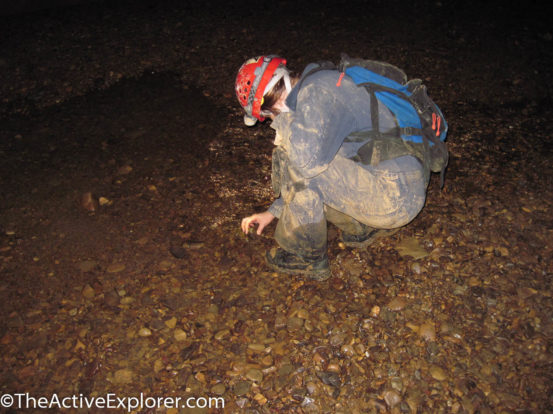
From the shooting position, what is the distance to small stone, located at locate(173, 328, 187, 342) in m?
2.33

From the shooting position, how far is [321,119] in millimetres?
1962

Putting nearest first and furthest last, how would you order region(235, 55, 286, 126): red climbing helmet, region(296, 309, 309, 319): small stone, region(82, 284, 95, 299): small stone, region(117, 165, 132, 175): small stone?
region(235, 55, 286, 126): red climbing helmet < region(296, 309, 309, 319): small stone < region(82, 284, 95, 299): small stone < region(117, 165, 132, 175): small stone

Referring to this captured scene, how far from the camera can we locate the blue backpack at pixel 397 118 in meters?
2.08

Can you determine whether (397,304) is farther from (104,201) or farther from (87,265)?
(104,201)

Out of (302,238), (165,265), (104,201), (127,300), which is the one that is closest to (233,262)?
(165,265)

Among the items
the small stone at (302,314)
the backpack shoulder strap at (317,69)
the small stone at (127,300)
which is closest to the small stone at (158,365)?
the small stone at (127,300)

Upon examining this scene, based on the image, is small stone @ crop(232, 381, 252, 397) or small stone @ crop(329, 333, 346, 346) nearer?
small stone @ crop(232, 381, 252, 397)

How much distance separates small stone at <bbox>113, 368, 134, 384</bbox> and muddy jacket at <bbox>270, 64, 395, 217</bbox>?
51.8 inches

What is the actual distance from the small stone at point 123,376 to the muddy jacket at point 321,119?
1.32m

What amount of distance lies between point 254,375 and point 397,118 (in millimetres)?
1438

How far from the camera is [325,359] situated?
7.28ft

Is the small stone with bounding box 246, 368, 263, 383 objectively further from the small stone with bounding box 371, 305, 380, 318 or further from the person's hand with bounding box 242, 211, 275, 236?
the person's hand with bounding box 242, 211, 275, 236

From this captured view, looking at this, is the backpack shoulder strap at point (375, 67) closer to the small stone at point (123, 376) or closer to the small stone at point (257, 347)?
the small stone at point (257, 347)

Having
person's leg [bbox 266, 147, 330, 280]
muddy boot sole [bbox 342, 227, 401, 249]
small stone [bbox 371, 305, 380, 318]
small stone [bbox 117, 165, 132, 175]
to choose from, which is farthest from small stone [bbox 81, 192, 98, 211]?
small stone [bbox 371, 305, 380, 318]
